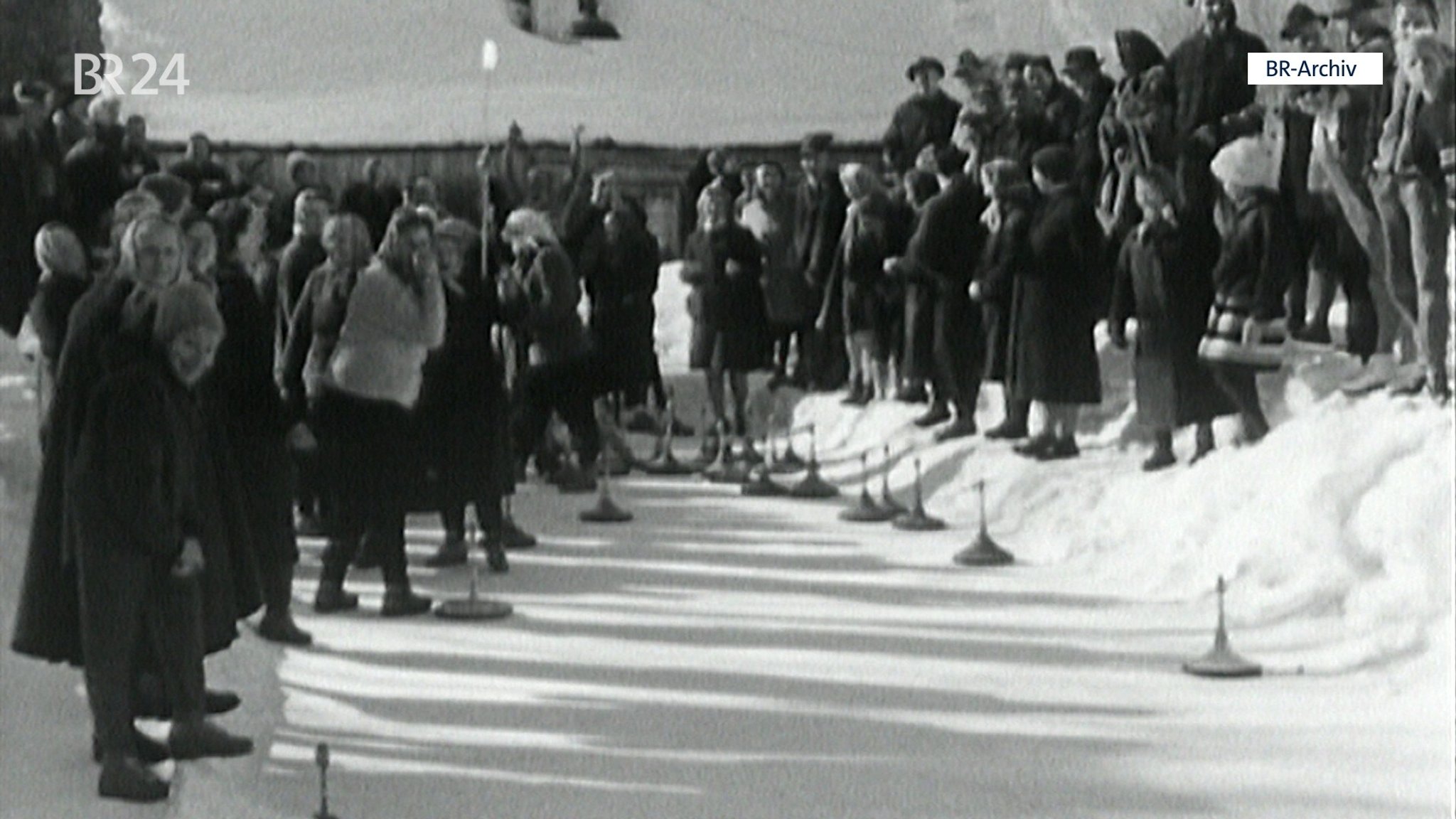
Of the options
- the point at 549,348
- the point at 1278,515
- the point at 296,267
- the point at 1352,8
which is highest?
the point at 1352,8

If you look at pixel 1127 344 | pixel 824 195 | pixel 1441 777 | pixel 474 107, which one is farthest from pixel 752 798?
pixel 824 195

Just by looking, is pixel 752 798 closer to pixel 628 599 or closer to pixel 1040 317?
pixel 628 599

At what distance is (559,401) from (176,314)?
733 centimetres

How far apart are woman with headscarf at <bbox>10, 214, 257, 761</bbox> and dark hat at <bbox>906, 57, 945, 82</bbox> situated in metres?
5.21

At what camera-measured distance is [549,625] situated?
422 inches

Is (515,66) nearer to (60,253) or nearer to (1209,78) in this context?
(60,253)

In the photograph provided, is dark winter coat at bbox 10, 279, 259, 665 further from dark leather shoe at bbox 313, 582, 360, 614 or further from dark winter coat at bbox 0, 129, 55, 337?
dark leather shoe at bbox 313, 582, 360, 614

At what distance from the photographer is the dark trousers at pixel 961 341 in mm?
15609

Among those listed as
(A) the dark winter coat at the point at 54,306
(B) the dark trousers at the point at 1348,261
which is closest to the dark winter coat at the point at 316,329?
(A) the dark winter coat at the point at 54,306

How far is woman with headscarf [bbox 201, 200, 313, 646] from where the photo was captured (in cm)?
906

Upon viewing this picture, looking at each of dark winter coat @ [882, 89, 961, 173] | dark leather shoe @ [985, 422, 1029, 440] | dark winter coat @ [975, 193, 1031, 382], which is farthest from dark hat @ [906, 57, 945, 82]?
dark leather shoe @ [985, 422, 1029, 440]

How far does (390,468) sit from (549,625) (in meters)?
0.96

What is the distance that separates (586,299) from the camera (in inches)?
638

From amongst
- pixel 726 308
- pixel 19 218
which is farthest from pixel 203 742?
pixel 726 308
